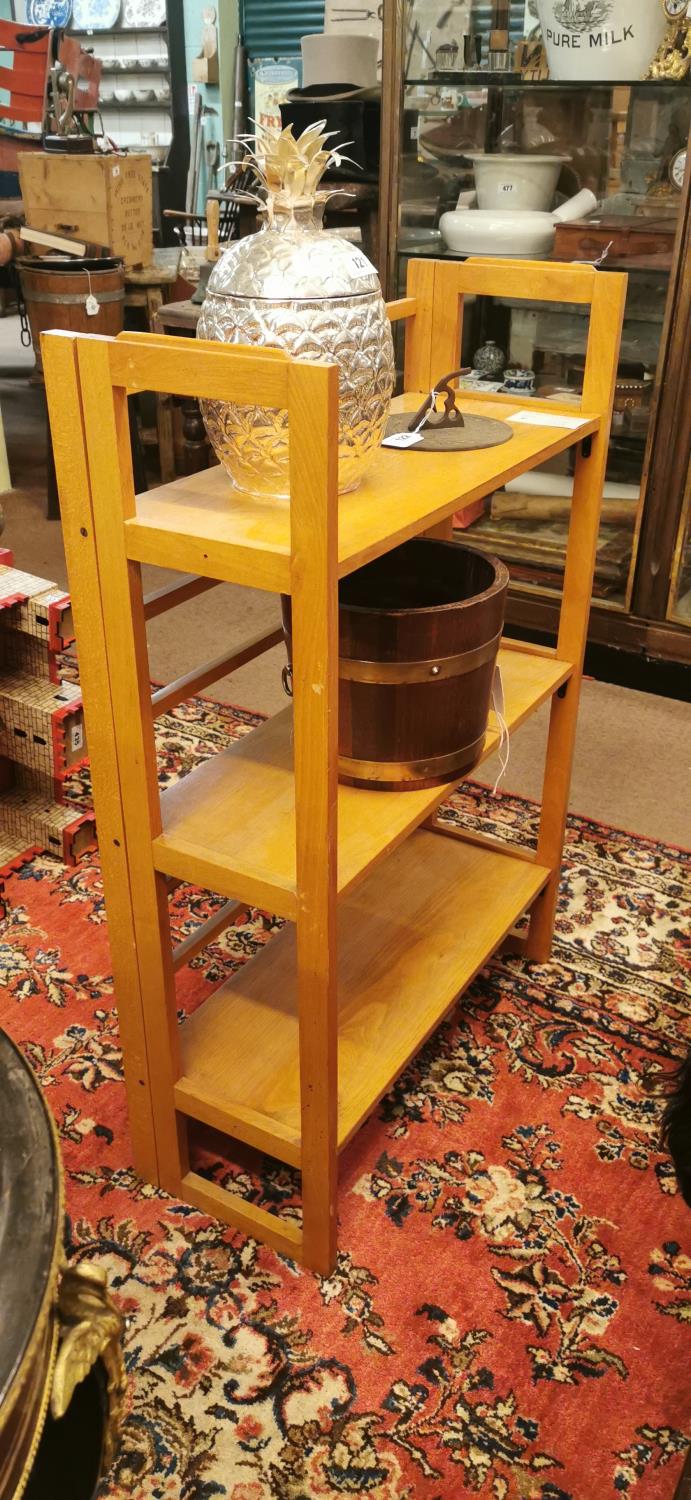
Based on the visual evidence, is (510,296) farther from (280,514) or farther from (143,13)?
(143,13)

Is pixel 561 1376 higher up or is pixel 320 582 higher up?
pixel 320 582

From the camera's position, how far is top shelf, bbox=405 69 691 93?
116 inches

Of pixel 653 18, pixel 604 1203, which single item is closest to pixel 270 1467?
pixel 604 1203

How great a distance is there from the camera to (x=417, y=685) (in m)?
1.45

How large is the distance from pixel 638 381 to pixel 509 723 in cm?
174

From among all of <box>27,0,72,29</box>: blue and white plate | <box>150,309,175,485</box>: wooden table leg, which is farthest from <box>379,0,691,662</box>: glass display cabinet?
<box>27,0,72,29</box>: blue and white plate

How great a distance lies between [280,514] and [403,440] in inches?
13.9

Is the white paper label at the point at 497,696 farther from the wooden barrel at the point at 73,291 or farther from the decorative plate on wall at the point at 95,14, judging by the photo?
the decorative plate on wall at the point at 95,14

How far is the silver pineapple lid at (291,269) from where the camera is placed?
1284 mm

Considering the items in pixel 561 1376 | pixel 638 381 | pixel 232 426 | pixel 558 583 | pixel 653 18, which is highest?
pixel 653 18

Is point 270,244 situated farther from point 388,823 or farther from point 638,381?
point 638,381

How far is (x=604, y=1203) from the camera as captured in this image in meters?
1.74

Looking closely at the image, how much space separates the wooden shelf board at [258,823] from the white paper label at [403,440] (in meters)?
0.44

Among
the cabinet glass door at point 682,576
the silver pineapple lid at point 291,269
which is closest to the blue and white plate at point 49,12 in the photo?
the cabinet glass door at point 682,576
